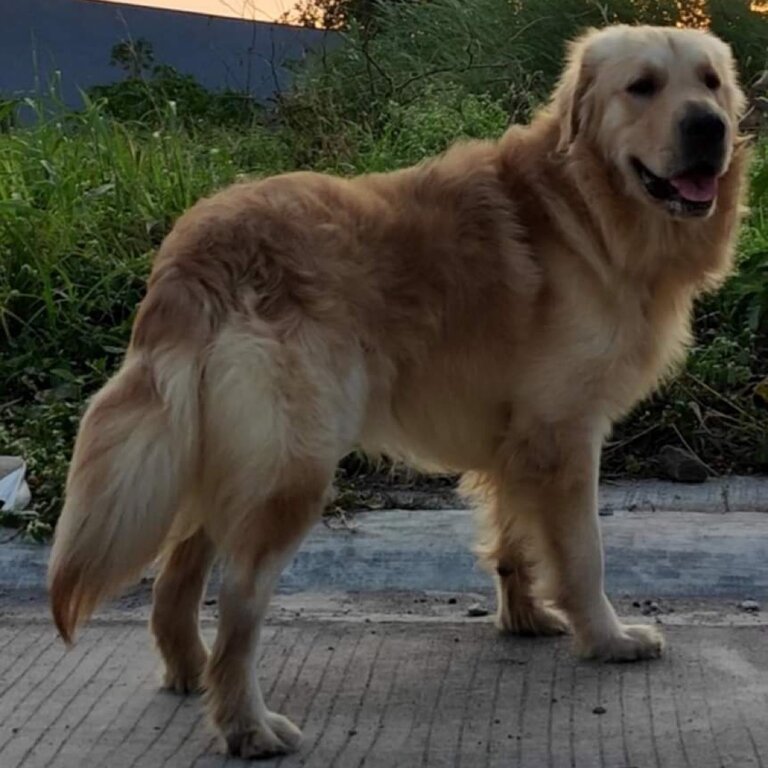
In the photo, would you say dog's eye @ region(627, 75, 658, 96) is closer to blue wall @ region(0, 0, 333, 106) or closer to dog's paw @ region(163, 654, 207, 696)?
dog's paw @ region(163, 654, 207, 696)

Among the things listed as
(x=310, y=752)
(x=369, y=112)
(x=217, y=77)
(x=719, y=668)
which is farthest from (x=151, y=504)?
(x=217, y=77)

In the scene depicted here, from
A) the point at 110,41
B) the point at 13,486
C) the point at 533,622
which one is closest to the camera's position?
the point at 533,622

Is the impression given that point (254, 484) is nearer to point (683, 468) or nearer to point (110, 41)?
point (683, 468)

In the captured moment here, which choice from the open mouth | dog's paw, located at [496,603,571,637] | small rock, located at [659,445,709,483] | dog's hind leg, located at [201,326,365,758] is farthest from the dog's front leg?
small rock, located at [659,445,709,483]

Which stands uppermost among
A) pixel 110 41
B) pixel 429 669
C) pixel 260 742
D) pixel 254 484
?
pixel 254 484

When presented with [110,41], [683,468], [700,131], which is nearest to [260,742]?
[700,131]

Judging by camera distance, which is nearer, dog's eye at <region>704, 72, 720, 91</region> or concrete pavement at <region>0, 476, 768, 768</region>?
concrete pavement at <region>0, 476, 768, 768</region>

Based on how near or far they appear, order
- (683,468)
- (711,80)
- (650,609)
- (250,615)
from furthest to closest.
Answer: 1. (683,468)
2. (650,609)
3. (711,80)
4. (250,615)

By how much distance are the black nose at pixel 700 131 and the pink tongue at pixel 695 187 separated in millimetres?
80

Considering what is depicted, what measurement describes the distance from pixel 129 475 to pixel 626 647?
158 cm

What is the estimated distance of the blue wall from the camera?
1147cm

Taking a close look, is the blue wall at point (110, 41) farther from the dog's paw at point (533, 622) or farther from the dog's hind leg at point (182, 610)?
the dog's hind leg at point (182, 610)

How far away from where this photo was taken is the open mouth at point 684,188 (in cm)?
425

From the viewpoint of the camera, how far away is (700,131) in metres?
4.18
